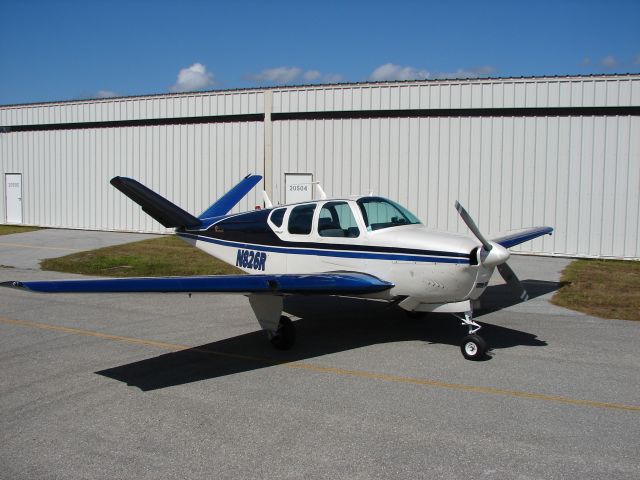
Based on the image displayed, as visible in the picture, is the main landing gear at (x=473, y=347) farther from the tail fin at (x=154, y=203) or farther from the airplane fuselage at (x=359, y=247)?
the tail fin at (x=154, y=203)

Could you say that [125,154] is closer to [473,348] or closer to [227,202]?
[227,202]

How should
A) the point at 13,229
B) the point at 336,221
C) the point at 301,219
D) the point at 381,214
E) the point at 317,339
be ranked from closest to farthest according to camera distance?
the point at 381,214 → the point at 317,339 → the point at 336,221 → the point at 301,219 → the point at 13,229

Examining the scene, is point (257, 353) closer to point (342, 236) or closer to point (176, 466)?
point (342, 236)

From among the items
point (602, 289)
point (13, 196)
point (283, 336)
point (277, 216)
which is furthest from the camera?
point (13, 196)

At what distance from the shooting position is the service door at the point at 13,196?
89.7 feet

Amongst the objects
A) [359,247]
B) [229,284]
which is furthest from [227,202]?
[229,284]

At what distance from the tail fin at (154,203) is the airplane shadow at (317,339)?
2.66 m

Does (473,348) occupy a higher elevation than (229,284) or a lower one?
lower

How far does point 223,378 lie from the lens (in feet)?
23.2

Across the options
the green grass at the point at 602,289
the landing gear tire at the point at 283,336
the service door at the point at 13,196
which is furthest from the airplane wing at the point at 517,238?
the service door at the point at 13,196

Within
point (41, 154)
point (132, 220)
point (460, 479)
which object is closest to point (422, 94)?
point (132, 220)

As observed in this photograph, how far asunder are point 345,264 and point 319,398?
8.90 ft

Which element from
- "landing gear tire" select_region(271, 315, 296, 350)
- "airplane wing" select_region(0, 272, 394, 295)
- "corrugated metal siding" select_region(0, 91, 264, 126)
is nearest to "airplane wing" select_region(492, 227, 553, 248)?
"airplane wing" select_region(0, 272, 394, 295)

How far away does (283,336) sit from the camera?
27.4 feet
